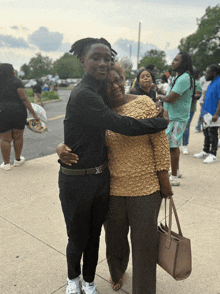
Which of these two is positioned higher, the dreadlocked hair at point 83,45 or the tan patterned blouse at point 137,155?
the dreadlocked hair at point 83,45

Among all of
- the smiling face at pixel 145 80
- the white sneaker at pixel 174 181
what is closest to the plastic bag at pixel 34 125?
the smiling face at pixel 145 80

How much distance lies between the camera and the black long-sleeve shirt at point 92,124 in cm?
165

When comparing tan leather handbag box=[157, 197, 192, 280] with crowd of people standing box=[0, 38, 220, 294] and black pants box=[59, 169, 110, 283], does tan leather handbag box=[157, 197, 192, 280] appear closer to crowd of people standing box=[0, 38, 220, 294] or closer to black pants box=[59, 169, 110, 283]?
crowd of people standing box=[0, 38, 220, 294]

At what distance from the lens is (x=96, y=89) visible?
1754mm

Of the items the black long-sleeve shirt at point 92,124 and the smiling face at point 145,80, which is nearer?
the black long-sleeve shirt at point 92,124

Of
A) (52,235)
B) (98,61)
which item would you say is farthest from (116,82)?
(52,235)

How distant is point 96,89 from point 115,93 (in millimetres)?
168

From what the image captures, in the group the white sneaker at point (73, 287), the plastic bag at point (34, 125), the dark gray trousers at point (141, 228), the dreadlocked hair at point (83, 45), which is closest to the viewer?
the dreadlocked hair at point (83, 45)

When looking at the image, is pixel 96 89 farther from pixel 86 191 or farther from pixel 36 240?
pixel 36 240

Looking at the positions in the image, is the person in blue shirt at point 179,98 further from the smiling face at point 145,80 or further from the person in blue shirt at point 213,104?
the person in blue shirt at point 213,104

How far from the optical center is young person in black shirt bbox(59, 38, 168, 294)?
167cm

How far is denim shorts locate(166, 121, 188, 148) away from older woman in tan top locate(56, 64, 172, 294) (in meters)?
2.28

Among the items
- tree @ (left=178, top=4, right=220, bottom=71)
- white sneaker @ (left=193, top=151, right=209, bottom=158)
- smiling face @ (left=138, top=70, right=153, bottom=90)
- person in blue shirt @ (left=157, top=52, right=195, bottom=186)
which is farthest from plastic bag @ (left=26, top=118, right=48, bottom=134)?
tree @ (left=178, top=4, right=220, bottom=71)

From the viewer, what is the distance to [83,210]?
6.08ft
